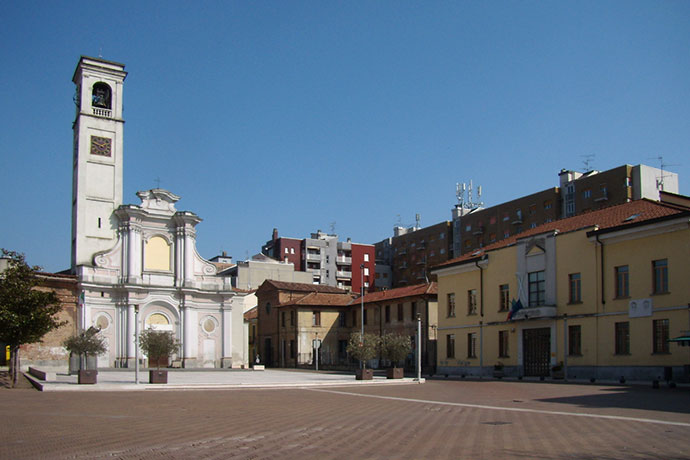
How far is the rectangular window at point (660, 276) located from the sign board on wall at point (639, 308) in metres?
0.69

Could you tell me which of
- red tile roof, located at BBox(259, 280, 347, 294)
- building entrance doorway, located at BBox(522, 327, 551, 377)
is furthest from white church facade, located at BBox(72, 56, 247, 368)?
building entrance doorway, located at BBox(522, 327, 551, 377)

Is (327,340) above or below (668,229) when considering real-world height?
below

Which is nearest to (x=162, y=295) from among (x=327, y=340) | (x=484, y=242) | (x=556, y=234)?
(x=327, y=340)

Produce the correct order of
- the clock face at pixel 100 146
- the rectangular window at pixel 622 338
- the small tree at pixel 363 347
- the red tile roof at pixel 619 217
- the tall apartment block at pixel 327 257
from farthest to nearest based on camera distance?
the tall apartment block at pixel 327 257, the clock face at pixel 100 146, the small tree at pixel 363 347, the red tile roof at pixel 619 217, the rectangular window at pixel 622 338

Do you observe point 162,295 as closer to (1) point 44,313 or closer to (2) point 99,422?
(1) point 44,313

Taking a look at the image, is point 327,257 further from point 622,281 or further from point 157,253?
point 622,281

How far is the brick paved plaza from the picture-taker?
36.6ft

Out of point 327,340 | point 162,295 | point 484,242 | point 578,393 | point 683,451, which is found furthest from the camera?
point 484,242

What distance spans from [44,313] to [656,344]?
28513 millimetres

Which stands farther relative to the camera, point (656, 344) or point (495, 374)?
point (495, 374)

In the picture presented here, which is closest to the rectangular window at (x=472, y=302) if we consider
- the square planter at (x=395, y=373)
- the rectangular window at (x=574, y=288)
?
the rectangular window at (x=574, y=288)

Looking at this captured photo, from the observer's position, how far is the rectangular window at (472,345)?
45.0m

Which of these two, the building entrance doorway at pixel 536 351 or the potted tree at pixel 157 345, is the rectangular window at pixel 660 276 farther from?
the potted tree at pixel 157 345

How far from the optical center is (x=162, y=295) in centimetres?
6312
